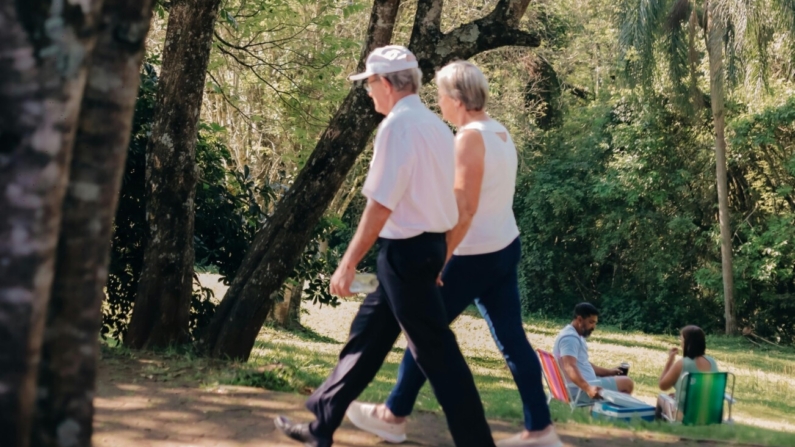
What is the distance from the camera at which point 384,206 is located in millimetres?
4305

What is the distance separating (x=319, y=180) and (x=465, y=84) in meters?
3.52

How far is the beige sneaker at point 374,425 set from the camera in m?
5.11

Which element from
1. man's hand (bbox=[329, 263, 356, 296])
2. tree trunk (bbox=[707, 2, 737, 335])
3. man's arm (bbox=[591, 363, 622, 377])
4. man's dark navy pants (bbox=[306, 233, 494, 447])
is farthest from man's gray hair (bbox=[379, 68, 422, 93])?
tree trunk (bbox=[707, 2, 737, 335])

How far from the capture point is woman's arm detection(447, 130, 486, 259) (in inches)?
183

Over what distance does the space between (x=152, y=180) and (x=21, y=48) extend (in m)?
5.95

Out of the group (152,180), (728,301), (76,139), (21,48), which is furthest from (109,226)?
(728,301)

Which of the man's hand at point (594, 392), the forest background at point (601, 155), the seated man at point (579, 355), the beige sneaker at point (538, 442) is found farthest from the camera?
the forest background at point (601, 155)

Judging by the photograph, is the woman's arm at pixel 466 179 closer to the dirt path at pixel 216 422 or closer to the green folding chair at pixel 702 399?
the dirt path at pixel 216 422

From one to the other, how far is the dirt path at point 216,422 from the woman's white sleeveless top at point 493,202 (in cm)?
109

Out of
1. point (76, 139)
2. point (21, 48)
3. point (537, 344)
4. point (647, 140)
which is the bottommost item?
point (537, 344)

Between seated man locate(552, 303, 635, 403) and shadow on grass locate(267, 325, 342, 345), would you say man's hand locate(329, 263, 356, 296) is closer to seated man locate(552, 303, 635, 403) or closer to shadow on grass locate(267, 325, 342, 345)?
seated man locate(552, 303, 635, 403)

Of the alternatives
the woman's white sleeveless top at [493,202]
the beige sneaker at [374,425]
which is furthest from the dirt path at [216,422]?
the woman's white sleeveless top at [493,202]

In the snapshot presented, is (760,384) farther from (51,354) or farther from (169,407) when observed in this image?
(51,354)

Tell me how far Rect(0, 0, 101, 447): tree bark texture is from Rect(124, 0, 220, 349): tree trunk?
5.75 meters
